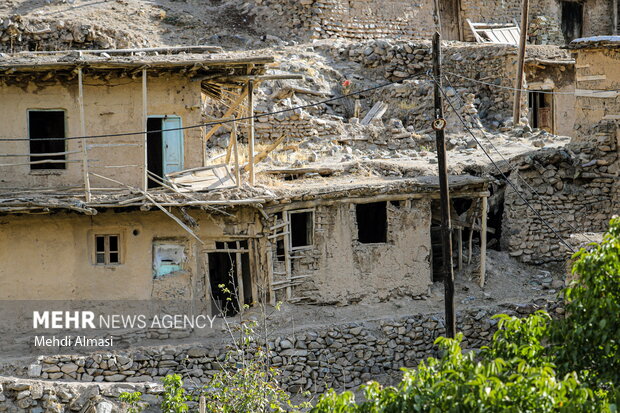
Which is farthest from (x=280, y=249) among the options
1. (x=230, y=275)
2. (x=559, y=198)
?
Result: (x=559, y=198)

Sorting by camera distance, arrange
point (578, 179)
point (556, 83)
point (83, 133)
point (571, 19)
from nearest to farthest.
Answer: point (83, 133) < point (578, 179) < point (556, 83) < point (571, 19)

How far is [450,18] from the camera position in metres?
33.5

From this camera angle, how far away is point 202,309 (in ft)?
69.3

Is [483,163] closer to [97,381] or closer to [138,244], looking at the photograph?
[138,244]

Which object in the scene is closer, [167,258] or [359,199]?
[167,258]

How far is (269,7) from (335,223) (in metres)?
11.5

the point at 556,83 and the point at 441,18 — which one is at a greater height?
the point at 441,18

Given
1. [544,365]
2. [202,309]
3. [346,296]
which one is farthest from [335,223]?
[544,365]

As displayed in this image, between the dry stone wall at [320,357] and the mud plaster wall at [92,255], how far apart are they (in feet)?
4.65

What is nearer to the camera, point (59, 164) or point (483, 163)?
point (59, 164)

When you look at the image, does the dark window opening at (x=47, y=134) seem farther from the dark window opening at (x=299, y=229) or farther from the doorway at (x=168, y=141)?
the dark window opening at (x=299, y=229)

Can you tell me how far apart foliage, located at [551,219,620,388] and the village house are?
380 inches

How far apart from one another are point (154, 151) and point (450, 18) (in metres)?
14.3

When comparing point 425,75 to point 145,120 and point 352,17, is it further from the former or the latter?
point 145,120
